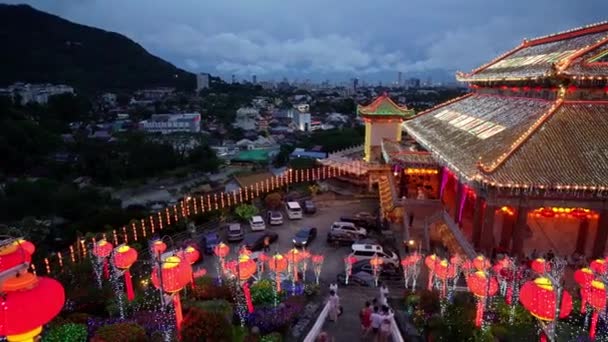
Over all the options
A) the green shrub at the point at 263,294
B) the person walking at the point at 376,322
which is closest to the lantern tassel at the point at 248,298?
the green shrub at the point at 263,294

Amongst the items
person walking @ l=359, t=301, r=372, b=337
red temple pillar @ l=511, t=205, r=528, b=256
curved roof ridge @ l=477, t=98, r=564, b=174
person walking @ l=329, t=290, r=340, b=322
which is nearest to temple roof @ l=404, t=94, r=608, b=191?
curved roof ridge @ l=477, t=98, r=564, b=174

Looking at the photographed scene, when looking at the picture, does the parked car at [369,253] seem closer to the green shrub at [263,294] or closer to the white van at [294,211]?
the green shrub at [263,294]

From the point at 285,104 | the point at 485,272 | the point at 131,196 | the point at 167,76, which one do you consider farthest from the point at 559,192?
the point at 167,76

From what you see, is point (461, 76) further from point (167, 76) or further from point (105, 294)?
point (167, 76)

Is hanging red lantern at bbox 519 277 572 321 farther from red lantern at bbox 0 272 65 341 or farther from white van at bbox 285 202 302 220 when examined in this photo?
white van at bbox 285 202 302 220

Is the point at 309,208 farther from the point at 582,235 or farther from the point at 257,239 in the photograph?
the point at 582,235

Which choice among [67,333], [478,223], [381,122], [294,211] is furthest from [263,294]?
[381,122]
